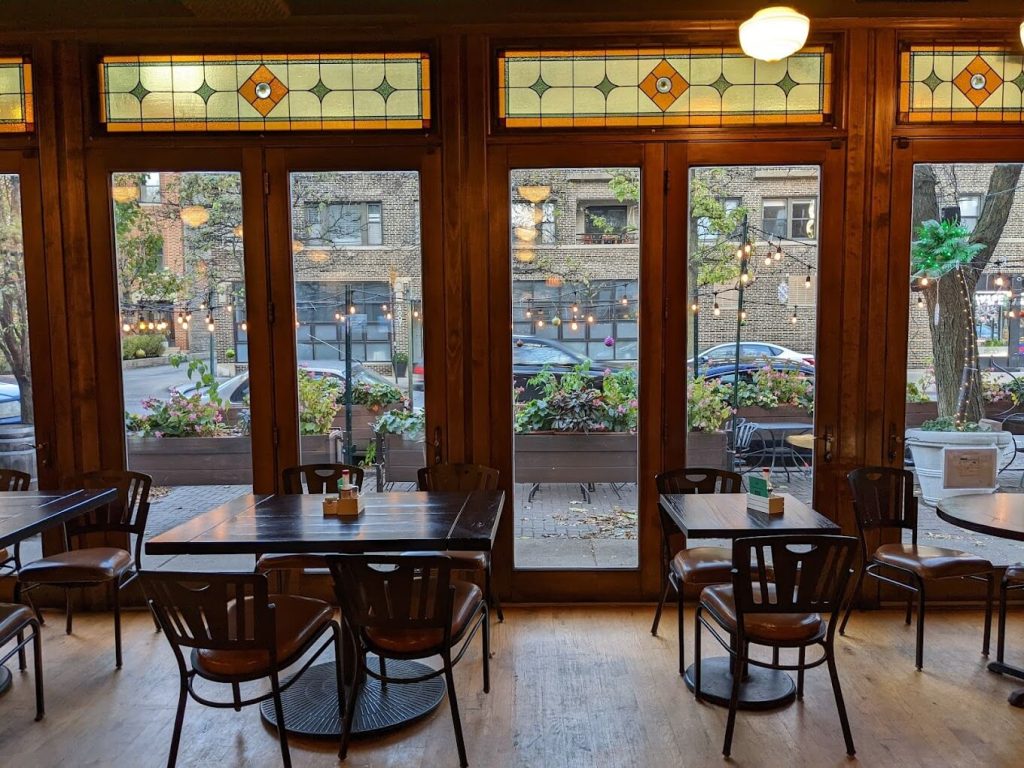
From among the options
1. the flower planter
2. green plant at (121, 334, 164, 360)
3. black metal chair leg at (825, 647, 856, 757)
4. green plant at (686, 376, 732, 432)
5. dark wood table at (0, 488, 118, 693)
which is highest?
green plant at (121, 334, 164, 360)

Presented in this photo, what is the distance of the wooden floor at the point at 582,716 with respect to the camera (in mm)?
2699

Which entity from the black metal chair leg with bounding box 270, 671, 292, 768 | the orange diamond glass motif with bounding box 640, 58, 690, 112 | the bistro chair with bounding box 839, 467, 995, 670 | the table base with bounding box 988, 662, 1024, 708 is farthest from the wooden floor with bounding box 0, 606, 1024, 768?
the orange diamond glass motif with bounding box 640, 58, 690, 112

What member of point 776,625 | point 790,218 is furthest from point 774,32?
point 776,625

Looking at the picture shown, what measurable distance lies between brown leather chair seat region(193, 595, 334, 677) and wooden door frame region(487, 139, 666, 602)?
1.51 m

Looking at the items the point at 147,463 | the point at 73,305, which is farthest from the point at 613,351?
the point at 73,305

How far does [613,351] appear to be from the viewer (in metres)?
4.15

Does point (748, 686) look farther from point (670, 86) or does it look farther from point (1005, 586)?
point (670, 86)

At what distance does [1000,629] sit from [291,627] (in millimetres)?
3104

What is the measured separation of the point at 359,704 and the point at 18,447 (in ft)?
8.90

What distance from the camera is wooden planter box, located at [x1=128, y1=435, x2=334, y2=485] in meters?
4.23

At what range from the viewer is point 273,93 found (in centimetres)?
402

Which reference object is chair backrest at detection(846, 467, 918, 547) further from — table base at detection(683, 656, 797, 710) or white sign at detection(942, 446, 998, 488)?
table base at detection(683, 656, 797, 710)

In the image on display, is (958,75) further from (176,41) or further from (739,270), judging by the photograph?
(176,41)

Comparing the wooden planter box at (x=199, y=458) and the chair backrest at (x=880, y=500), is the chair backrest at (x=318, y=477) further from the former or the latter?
the chair backrest at (x=880, y=500)
